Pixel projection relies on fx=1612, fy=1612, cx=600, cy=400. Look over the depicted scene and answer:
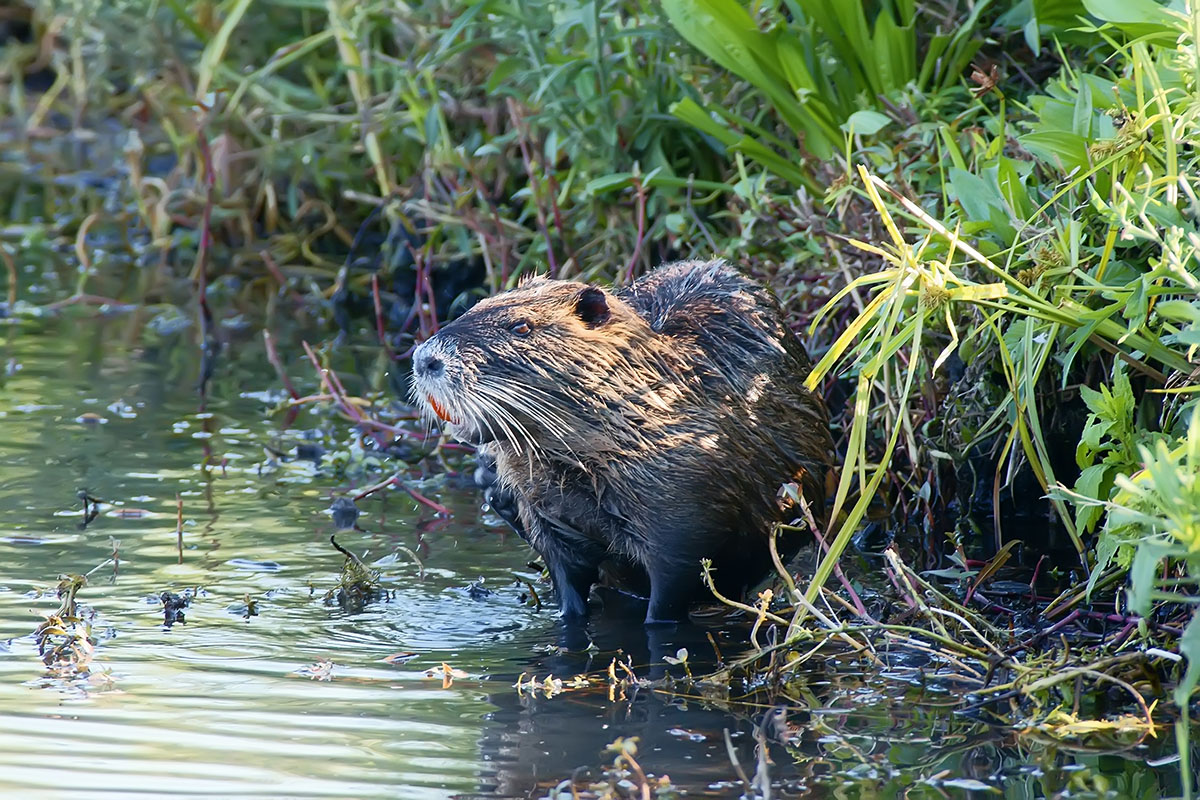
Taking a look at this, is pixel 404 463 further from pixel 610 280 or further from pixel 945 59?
pixel 945 59

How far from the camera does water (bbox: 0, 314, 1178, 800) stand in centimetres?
276

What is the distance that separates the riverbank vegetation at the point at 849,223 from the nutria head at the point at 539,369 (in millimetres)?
500

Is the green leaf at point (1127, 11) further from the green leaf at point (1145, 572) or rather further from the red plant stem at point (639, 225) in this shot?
the red plant stem at point (639, 225)

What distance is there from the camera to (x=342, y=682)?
3.24 meters

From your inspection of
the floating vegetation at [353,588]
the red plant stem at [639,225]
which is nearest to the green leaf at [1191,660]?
the floating vegetation at [353,588]

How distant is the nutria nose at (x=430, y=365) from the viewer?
11.7 ft

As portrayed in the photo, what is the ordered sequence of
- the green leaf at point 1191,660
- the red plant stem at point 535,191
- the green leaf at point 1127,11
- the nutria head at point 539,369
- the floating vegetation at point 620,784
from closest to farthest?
the green leaf at point 1191,660, the floating vegetation at point 620,784, the green leaf at point 1127,11, the nutria head at point 539,369, the red plant stem at point 535,191

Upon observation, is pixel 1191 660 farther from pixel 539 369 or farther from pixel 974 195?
pixel 539 369

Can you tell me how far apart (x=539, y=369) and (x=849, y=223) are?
3.99ft

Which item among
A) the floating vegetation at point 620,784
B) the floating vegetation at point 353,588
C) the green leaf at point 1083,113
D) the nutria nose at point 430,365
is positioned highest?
the green leaf at point 1083,113

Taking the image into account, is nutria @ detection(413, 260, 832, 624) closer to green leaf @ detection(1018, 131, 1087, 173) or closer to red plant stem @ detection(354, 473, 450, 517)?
red plant stem @ detection(354, 473, 450, 517)

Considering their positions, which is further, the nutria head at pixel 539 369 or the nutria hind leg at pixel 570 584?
the nutria hind leg at pixel 570 584

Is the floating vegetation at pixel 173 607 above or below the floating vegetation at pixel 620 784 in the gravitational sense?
above

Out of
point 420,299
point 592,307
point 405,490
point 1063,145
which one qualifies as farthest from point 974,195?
point 420,299
